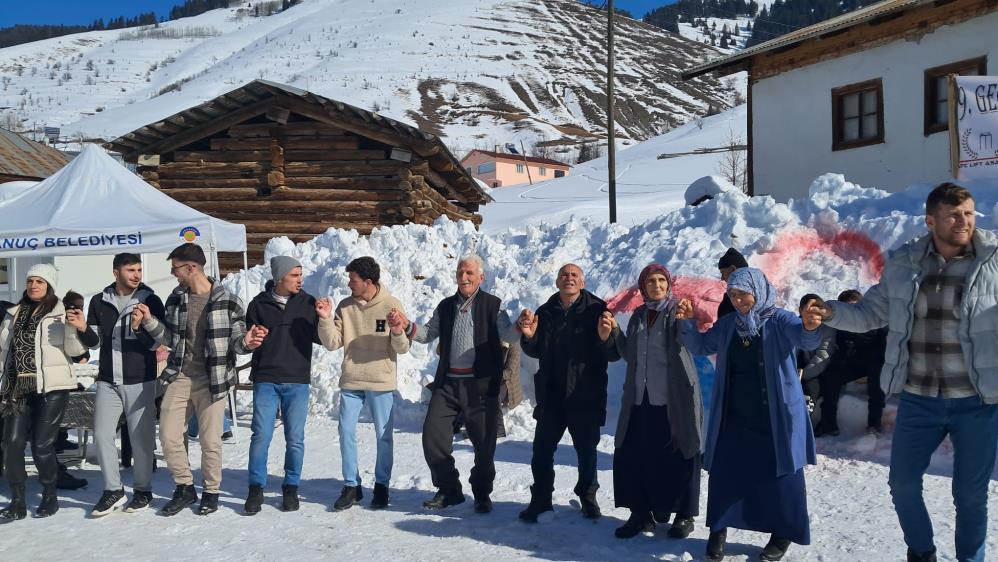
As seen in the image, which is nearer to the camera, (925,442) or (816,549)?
(925,442)

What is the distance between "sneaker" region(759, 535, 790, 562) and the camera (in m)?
4.26

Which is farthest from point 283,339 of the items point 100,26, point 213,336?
point 100,26

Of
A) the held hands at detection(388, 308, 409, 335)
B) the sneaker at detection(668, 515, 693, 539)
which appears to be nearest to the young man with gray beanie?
the held hands at detection(388, 308, 409, 335)

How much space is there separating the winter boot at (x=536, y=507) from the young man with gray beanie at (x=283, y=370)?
5.25 feet

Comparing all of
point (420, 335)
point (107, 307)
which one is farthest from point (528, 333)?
point (107, 307)

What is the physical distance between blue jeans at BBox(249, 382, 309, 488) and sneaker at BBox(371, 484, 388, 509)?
0.55 m

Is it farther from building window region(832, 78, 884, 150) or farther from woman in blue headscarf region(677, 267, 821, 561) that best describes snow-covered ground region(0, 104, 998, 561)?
building window region(832, 78, 884, 150)

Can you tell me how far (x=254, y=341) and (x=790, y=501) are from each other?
343 centimetres

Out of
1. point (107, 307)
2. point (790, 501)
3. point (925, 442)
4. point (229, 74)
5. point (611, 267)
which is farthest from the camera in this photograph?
point (229, 74)

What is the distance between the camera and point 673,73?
123188 mm

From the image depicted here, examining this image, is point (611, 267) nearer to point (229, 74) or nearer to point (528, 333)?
point (528, 333)

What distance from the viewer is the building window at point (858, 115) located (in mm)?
12578

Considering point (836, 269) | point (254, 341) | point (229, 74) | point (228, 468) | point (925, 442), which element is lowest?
point (228, 468)

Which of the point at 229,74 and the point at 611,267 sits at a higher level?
the point at 229,74
